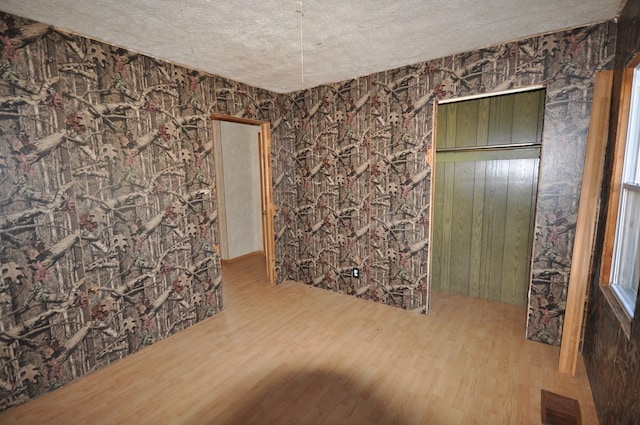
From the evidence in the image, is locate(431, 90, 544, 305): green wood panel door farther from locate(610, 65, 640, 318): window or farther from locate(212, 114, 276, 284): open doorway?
locate(212, 114, 276, 284): open doorway

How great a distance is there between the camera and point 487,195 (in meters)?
3.30

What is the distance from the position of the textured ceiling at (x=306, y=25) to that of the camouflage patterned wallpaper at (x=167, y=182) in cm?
19

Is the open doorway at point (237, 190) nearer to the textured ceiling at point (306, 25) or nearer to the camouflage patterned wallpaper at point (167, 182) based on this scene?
the camouflage patterned wallpaper at point (167, 182)

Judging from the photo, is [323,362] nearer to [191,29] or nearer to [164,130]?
[164,130]

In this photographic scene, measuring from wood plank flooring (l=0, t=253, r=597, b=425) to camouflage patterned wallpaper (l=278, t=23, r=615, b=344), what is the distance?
1.40ft

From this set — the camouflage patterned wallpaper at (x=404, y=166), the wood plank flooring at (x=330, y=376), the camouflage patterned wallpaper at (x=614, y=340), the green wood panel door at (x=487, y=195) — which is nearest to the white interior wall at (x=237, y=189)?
the camouflage patterned wallpaper at (x=404, y=166)

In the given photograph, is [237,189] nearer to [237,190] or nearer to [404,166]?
[237,190]

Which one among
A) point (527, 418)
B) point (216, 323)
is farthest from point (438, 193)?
point (216, 323)

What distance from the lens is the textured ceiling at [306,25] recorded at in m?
1.83

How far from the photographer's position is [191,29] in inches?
83.1

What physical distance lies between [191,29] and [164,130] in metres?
0.94

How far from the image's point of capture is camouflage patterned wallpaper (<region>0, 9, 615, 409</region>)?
1.96 m

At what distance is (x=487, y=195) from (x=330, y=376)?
2.56 m

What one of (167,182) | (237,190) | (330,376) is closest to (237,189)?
(237,190)
